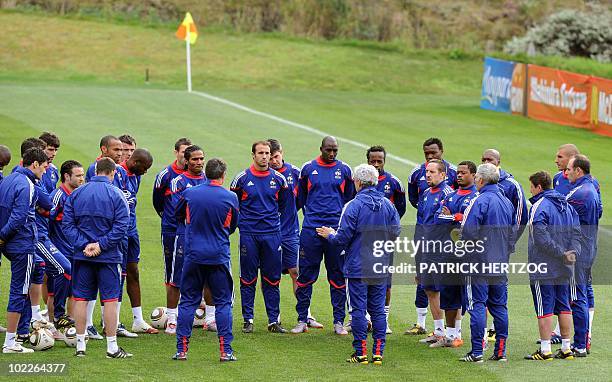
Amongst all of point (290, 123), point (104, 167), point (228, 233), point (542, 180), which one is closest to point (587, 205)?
point (542, 180)

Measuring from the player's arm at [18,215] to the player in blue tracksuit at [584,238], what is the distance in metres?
6.43

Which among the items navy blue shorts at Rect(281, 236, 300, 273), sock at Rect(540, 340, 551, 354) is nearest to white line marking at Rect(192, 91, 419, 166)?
navy blue shorts at Rect(281, 236, 300, 273)

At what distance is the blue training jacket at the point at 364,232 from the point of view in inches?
504

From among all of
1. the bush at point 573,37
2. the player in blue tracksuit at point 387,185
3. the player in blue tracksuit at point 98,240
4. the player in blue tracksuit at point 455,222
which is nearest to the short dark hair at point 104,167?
the player in blue tracksuit at point 98,240

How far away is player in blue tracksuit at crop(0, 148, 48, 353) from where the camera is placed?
12812mm

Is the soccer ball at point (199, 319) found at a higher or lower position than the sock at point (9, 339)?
lower

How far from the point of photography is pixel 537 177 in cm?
1309

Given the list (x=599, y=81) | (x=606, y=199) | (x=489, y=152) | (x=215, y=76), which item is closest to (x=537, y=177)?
(x=489, y=152)

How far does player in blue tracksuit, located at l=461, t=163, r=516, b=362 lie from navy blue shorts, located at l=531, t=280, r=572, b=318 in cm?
42

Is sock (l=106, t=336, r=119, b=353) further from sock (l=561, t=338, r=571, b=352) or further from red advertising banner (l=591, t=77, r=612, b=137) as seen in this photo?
red advertising banner (l=591, t=77, r=612, b=137)

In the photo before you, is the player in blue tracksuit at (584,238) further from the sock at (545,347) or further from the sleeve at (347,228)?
the sleeve at (347,228)

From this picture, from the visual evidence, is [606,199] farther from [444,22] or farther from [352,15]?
[444,22]

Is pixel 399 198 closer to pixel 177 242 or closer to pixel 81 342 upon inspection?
pixel 177 242

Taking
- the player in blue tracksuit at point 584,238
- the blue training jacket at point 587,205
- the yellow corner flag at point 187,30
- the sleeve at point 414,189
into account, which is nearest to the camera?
the player in blue tracksuit at point 584,238
